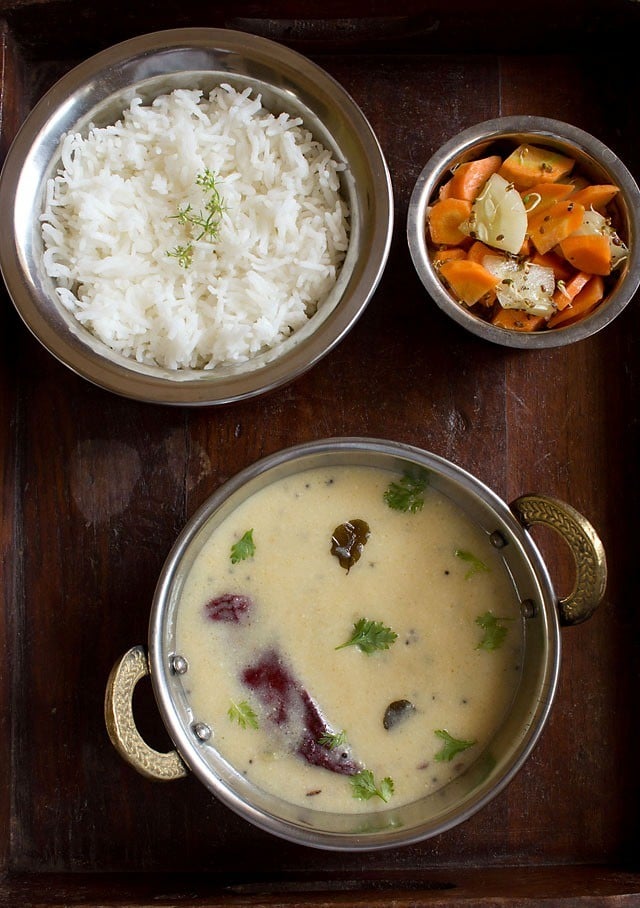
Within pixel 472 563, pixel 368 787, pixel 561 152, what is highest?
pixel 561 152

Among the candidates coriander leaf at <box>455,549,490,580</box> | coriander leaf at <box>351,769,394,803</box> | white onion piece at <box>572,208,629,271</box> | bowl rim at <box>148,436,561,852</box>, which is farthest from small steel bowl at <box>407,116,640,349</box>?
coriander leaf at <box>351,769,394,803</box>

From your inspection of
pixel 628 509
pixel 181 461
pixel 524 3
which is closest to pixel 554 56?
pixel 524 3

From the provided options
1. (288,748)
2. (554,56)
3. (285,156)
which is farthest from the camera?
(554,56)

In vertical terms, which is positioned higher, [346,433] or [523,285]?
[523,285]

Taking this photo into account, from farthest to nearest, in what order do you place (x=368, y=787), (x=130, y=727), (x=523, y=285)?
(x=523, y=285)
(x=368, y=787)
(x=130, y=727)

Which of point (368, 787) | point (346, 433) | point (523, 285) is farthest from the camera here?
point (346, 433)

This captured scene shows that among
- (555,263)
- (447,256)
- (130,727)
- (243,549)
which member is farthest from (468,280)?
(130,727)

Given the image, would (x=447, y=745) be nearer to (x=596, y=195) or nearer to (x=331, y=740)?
(x=331, y=740)

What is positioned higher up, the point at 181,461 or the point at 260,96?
the point at 260,96

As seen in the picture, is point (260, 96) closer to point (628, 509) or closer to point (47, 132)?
point (47, 132)
